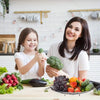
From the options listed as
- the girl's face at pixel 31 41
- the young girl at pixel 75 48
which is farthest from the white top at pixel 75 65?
the girl's face at pixel 31 41

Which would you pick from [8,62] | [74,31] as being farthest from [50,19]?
[74,31]

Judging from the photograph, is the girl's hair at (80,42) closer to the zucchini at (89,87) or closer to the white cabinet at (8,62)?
the zucchini at (89,87)

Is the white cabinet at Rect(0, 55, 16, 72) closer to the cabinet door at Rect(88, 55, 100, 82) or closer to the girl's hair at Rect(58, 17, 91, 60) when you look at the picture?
the cabinet door at Rect(88, 55, 100, 82)

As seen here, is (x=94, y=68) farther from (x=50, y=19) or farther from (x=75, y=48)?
(x=75, y=48)

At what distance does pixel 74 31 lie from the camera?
1867 mm

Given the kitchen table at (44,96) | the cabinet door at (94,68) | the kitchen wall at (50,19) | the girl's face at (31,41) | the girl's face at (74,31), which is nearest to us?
the kitchen table at (44,96)

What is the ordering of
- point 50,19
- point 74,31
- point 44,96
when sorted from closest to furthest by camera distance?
point 44,96
point 74,31
point 50,19

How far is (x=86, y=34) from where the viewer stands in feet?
6.31

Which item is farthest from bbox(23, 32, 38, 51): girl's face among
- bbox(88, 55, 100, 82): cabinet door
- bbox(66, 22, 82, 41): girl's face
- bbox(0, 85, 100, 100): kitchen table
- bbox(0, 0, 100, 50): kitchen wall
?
bbox(0, 0, 100, 50): kitchen wall

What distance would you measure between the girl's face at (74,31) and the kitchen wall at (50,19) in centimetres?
248

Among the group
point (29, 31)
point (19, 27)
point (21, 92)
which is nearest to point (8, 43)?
point (19, 27)

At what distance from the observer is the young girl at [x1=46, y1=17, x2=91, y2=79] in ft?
6.21

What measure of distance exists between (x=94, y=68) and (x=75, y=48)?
199 cm

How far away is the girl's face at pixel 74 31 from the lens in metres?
1.87
